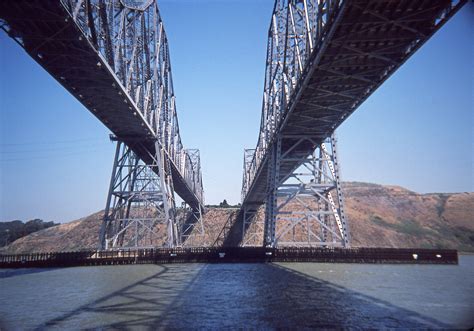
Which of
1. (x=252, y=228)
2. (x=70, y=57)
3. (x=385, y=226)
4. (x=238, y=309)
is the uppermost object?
(x=70, y=57)

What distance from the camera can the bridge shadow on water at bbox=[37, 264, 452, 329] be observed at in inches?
464

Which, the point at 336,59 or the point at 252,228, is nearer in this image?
the point at 336,59

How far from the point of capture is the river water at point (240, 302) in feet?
39.6

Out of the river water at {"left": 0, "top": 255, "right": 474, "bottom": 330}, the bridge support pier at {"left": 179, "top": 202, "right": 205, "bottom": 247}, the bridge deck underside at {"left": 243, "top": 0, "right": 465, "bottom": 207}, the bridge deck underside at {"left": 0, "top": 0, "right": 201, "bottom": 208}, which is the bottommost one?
the river water at {"left": 0, "top": 255, "right": 474, "bottom": 330}

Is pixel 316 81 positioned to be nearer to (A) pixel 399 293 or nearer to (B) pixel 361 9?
(B) pixel 361 9

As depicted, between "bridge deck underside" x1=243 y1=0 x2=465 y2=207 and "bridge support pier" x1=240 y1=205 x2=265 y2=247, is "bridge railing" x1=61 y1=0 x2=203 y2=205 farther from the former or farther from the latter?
"bridge support pier" x1=240 y1=205 x2=265 y2=247

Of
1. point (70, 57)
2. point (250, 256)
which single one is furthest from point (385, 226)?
point (70, 57)

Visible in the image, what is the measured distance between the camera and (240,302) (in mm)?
15438

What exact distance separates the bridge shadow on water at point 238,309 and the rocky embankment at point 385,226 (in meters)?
55.6

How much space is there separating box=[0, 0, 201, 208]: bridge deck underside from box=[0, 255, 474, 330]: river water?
14.1 m

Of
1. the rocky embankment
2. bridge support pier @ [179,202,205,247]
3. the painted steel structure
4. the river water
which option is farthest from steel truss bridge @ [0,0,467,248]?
the rocky embankment

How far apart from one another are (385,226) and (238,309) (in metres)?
87.9

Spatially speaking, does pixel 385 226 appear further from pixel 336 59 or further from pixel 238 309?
pixel 238 309

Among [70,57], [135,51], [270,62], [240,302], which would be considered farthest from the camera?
[270,62]
